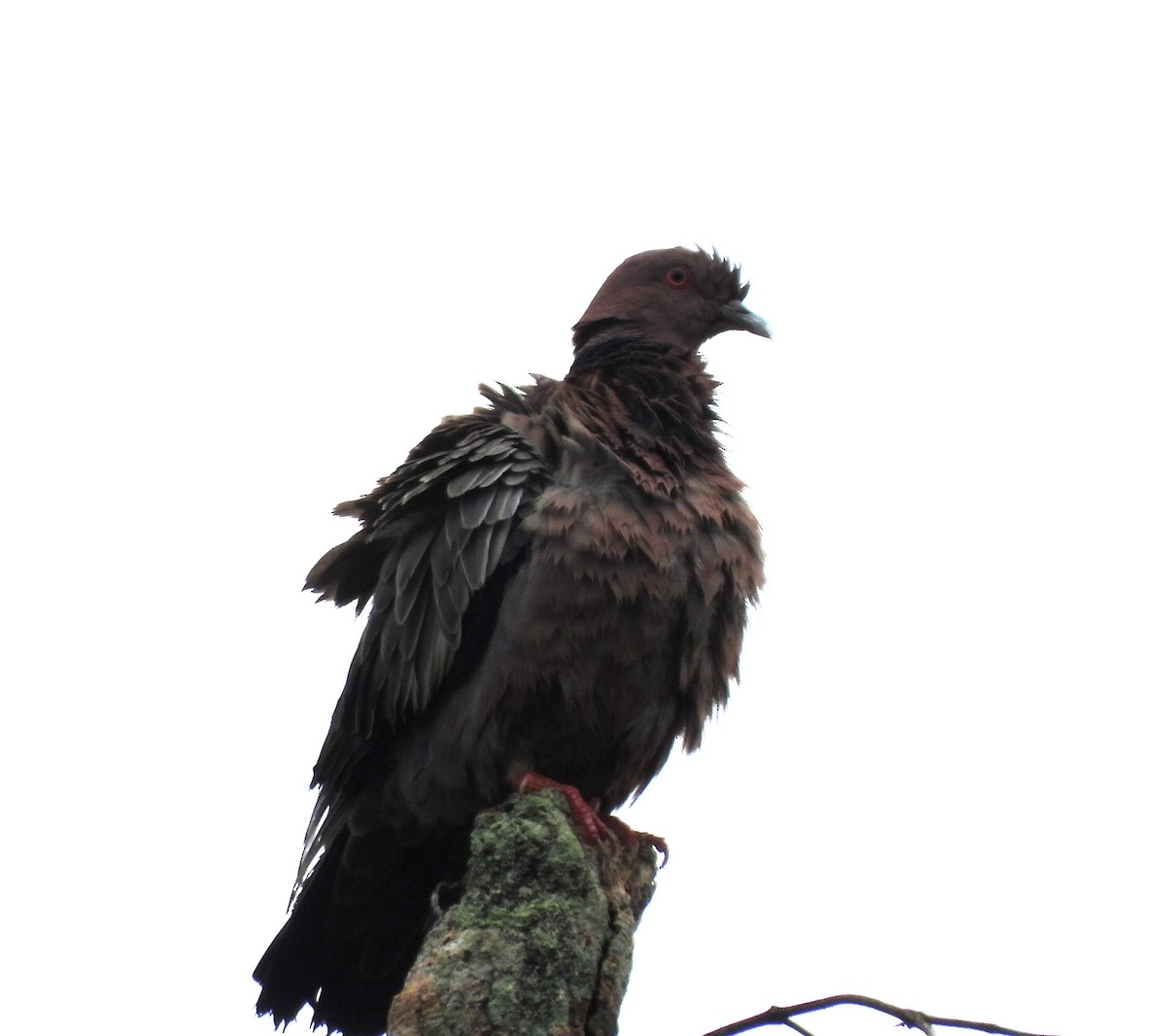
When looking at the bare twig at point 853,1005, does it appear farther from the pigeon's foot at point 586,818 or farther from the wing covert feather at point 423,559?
the wing covert feather at point 423,559

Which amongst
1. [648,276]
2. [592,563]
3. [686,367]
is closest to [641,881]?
[592,563]

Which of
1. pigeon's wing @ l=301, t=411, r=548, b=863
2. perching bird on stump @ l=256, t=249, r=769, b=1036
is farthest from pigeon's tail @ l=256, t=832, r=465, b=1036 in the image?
pigeon's wing @ l=301, t=411, r=548, b=863

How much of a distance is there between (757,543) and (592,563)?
2.30 feet

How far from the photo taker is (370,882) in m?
5.20

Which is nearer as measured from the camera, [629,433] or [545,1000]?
[545,1000]

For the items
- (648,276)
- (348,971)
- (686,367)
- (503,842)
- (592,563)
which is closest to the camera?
(503,842)

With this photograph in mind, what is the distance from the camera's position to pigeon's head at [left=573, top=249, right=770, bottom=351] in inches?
239

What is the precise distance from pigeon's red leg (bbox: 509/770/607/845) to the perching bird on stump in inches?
1.1

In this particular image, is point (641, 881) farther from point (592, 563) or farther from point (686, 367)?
point (686, 367)

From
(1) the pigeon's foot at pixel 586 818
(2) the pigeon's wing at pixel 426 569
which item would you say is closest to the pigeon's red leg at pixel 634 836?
(1) the pigeon's foot at pixel 586 818

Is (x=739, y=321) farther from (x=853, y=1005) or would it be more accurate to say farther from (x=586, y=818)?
(x=853, y=1005)

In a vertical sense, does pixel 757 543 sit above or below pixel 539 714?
above

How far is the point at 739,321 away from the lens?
6422mm

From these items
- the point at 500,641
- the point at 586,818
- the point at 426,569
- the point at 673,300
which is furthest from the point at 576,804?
the point at 673,300
